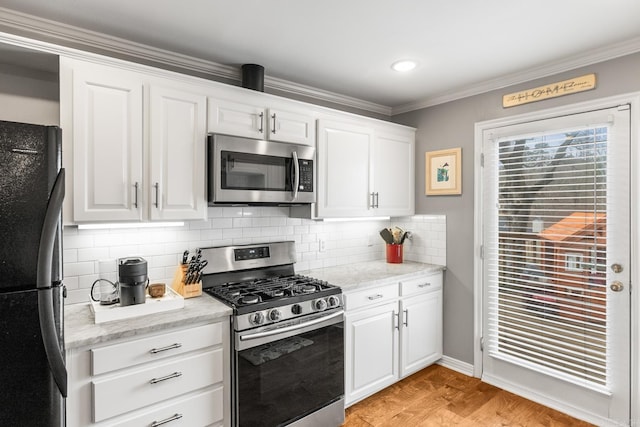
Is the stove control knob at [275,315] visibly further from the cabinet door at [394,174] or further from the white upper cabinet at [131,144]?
the cabinet door at [394,174]

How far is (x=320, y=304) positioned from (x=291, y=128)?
49.3 inches

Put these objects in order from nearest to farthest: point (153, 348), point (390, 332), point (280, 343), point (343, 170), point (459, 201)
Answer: point (153, 348) < point (280, 343) < point (390, 332) < point (343, 170) < point (459, 201)

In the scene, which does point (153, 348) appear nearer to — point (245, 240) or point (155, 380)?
point (155, 380)

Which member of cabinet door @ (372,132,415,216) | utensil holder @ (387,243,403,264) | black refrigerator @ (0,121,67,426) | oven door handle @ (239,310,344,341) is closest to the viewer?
black refrigerator @ (0,121,67,426)

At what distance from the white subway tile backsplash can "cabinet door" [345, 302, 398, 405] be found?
698 mm

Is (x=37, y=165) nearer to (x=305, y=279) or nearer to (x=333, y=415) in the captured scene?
(x=305, y=279)

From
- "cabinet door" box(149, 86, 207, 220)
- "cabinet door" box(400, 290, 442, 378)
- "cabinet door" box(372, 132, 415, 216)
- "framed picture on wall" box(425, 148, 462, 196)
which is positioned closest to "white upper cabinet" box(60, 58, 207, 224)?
"cabinet door" box(149, 86, 207, 220)

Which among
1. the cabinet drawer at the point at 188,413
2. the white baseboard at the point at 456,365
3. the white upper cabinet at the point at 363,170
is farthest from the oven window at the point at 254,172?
the white baseboard at the point at 456,365

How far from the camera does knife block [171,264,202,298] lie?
7.25 ft

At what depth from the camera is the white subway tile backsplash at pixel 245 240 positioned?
83.7 inches

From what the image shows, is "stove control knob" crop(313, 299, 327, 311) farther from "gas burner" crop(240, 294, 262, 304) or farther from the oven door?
"gas burner" crop(240, 294, 262, 304)

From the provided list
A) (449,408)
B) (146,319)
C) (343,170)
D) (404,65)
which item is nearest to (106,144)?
(146,319)

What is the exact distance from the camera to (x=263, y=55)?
2.46 m

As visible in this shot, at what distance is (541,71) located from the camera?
2.66 m
